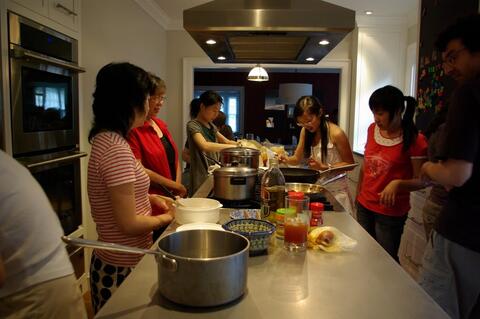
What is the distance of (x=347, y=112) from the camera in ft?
17.8

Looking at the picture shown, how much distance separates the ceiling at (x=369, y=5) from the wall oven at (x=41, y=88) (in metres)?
2.15

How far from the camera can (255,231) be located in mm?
1230

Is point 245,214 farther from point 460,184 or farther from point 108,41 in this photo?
point 108,41

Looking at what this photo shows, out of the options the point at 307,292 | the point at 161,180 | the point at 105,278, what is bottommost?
the point at 105,278

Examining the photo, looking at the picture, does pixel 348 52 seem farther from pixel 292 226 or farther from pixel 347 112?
pixel 292 226

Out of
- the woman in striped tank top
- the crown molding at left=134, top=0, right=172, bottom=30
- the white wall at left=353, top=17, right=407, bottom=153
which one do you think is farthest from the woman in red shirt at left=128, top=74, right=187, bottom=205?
the white wall at left=353, top=17, right=407, bottom=153

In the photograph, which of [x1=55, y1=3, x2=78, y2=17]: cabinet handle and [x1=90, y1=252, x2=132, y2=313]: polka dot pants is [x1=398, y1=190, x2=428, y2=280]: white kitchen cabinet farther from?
[x1=55, y1=3, x2=78, y2=17]: cabinet handle

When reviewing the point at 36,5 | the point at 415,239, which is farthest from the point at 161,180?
the point at 415,239

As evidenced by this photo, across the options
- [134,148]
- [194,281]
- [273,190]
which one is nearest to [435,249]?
[273,190]

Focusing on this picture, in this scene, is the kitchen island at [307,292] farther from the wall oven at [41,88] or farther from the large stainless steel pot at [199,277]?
the wall oven at [41,88]

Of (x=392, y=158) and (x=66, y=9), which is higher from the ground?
(x=66, y=9)

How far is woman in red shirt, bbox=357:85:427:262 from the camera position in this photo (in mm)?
2229

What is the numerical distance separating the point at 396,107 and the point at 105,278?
67.7 inches

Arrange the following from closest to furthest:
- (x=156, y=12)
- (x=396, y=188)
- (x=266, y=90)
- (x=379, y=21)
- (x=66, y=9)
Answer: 1. (x=396, y=188)
2. (x=66, y=9)
3. (x=156, y=12)
4. (x=379, y=21)
5. (x=266, y=90)
